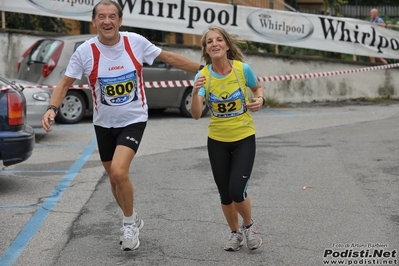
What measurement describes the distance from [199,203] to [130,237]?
6.23 ft

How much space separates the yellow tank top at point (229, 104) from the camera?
6125mm

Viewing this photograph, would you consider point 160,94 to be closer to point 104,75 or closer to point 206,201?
point 206,201

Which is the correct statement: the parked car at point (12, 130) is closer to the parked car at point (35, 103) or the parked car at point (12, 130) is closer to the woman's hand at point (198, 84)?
the woman's hand at point (198, 84)

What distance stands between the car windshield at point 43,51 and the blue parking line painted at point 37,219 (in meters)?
4.70

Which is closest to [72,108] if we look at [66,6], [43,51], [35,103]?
[43,51]

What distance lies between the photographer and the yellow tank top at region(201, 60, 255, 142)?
6.12 meters

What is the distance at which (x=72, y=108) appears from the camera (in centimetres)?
1521

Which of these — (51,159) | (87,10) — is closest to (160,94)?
(87,10)

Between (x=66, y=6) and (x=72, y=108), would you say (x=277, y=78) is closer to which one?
(x=66, y=6)

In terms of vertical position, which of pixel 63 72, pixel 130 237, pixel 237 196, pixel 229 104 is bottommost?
pixel 63 72

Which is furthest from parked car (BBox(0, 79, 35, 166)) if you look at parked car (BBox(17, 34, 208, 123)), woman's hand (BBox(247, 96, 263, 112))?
parked car (BBox(17, 34, 208, 123))

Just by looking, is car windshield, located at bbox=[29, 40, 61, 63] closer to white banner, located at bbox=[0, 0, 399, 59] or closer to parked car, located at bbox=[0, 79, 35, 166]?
white banner, located at bbox=[0, 0, 399, 59]

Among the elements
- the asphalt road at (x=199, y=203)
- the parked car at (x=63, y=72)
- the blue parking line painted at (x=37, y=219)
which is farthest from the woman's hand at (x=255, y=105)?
the parked car at (x=63, y=72)

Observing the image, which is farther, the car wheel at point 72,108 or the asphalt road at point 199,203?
the car wheel at point 72,108
